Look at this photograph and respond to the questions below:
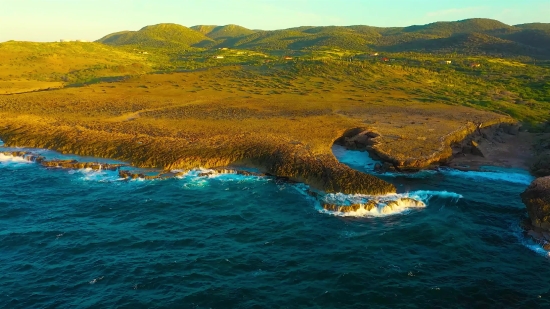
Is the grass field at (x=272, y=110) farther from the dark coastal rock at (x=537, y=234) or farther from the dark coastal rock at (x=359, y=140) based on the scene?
the dark coastal rock at (x=537, y=234)

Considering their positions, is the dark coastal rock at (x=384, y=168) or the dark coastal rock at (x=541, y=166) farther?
the dark coastal rock at (x=541, y=166)

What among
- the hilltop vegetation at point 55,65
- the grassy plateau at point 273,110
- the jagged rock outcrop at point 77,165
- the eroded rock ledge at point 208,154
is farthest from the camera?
the hilltop vegetation at point 55,65

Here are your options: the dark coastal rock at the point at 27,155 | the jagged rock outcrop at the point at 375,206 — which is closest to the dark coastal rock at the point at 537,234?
the jagged rock outcrop at the point at 375,206

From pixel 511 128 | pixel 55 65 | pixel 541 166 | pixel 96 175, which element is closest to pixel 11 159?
pixel 96 175

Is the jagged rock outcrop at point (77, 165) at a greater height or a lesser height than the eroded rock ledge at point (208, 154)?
lesser

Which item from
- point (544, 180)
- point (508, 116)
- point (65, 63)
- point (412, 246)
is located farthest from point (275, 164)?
point (65, 63)

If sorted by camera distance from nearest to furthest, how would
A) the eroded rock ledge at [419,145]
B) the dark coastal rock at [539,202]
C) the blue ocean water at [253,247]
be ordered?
1. the blue ocean water at [253,247]
2. the dark coastal rock at [539,202]
3. the eroded rock ledge at [419,145]

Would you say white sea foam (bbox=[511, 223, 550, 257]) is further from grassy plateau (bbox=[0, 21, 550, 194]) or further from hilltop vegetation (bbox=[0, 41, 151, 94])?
hilltop vegetation (bbox=[0, 41, 151, 94])

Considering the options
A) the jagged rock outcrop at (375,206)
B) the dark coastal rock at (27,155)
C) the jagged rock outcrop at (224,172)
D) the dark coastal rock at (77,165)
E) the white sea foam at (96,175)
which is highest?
the dark coastal rock at (27,155)
